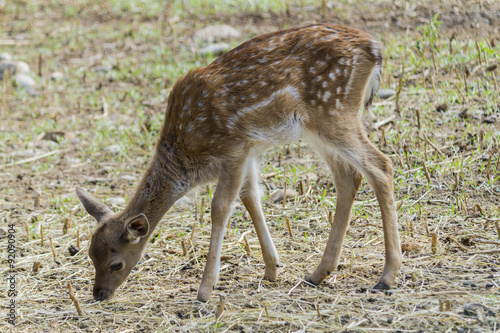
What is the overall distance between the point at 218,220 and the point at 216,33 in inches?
260

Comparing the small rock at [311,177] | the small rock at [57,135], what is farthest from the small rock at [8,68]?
the small rock at [311,177]

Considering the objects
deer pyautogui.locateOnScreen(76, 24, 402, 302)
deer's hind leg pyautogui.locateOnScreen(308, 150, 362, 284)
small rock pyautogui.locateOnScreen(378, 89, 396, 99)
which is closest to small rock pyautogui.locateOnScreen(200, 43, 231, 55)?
small rock pyautogui.locateOnScreen(378, 89, 396, 99)

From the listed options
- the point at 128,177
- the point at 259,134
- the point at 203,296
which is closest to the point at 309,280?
the point at 203,296

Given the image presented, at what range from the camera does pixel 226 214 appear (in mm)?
5086

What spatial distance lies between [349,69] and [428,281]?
1.70 meters

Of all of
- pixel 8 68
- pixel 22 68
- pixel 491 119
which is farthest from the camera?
pixel 22 68

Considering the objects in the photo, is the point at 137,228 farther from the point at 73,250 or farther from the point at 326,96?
the point at 326,96

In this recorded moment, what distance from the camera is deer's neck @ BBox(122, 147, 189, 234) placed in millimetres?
5258

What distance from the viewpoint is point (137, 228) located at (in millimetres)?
5066

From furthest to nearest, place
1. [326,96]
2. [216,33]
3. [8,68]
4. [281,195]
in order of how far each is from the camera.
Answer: [216,33] < [8,68] < [281,195] < [326,96]

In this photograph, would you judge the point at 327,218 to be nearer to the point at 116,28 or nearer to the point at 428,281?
the point at 428,281

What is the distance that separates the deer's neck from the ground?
0.61 m

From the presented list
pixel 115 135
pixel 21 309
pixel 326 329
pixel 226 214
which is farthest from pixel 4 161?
pixel 326 329

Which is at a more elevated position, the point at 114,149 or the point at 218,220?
the point at 218,220
